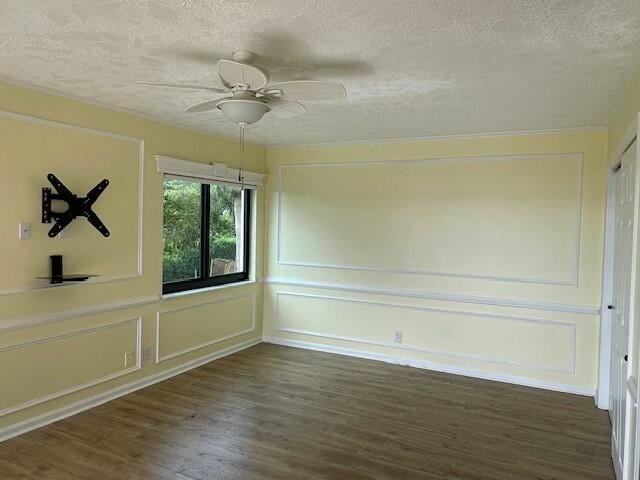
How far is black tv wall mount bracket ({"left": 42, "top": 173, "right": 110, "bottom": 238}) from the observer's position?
128 inches

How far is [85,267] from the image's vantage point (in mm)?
3584

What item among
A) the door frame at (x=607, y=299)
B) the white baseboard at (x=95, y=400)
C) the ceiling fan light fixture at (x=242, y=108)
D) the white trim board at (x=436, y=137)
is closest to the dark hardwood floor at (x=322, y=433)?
the white baseboard at (x=95, y=400)

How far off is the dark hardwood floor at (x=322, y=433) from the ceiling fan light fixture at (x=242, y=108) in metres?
2.09

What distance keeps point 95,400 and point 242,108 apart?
8.69 ft

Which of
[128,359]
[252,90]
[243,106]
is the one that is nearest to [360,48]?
[252,90]

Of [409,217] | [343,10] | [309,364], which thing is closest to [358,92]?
[343,10]

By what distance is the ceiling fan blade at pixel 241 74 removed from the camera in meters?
2.10

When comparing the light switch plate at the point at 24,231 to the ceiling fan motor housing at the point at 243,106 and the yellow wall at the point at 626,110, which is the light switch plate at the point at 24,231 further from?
the yellow wall at the point at 626,110

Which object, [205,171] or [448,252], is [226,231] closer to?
[205,171]

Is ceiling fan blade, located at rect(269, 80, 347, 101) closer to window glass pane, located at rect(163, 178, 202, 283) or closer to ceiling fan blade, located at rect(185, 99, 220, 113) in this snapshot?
ceiling fan blade, located at rect(185, 99, 220, 113)

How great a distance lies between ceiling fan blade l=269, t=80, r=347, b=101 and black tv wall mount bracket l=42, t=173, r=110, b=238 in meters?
1.85

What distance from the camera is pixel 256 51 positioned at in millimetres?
2428

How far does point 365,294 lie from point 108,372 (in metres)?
2.64

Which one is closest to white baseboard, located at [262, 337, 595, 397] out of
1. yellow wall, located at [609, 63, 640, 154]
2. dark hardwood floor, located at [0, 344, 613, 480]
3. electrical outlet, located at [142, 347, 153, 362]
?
dark hardwood floor, located at [0, 344, 613, 480]
